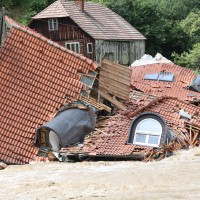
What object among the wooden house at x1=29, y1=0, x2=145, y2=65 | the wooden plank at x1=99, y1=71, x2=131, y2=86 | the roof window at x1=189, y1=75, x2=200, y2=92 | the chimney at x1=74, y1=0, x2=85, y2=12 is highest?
the chimney at x1=74, y1=0, x2=85, y2=12

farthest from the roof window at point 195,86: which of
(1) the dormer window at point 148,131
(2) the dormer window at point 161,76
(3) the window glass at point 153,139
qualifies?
(3) the window glass at point 153,139

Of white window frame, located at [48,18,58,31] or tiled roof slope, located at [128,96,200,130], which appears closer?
tiled roof slope, located at [128,96,200,130]

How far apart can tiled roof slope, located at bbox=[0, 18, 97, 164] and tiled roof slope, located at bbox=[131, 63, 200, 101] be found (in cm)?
616

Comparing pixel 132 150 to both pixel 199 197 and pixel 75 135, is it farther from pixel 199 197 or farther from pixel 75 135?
pixel 199 197

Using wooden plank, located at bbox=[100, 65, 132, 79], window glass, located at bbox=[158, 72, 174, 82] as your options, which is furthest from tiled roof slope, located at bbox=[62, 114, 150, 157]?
window glass, located at bbox=[158, 72, 174, 82]

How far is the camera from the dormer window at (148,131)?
20172 mm

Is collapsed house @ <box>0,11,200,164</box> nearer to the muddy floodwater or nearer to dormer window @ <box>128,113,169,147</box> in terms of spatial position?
dormer window @ <box>128,113,169,147</box>

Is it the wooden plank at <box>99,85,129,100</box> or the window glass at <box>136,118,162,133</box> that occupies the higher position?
the wooden plank at <box>99,85,129,100</box>

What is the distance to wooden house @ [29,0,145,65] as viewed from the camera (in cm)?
4344

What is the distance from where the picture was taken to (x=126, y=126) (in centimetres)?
2147

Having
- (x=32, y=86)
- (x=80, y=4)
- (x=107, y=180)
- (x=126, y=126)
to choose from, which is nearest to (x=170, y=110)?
(x=126, y=126)

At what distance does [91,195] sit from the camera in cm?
1296

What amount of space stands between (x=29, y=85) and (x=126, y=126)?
14.9 ft

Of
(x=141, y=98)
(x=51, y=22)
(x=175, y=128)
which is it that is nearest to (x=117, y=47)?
(x=51, y=22)
